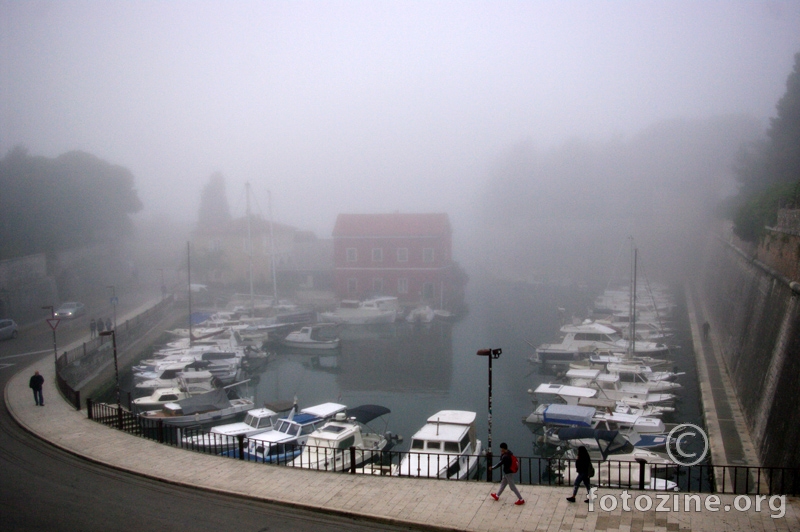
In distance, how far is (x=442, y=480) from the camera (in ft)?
26.2

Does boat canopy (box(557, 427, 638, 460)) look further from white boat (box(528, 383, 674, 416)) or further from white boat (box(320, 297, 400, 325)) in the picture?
white boat (box(320, 297, 400, 325))

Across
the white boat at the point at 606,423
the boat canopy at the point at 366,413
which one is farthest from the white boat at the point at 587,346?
the boat canopy at the point at 366,413

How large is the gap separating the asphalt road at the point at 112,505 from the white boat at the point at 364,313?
23764 mm

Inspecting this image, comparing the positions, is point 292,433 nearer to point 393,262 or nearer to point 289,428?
point 289,428

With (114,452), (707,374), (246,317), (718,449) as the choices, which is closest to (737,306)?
(707,374)

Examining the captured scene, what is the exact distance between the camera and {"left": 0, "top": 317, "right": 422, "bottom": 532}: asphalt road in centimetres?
688

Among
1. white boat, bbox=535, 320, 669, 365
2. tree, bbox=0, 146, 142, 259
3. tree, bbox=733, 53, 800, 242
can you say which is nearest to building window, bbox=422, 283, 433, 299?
white boat, bbox=535, 320, 669, 365

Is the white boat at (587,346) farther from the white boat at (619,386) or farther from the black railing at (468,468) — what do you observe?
the black railing at (468,468)

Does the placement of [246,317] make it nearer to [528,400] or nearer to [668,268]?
[528,400]

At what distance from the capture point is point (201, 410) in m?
17.4

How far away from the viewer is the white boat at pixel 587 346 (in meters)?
23.7

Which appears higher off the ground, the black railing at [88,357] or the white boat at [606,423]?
the black railing at [88,357]

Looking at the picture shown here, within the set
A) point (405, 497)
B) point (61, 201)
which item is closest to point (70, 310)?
point (61, 201)

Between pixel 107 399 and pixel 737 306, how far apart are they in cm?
1895
